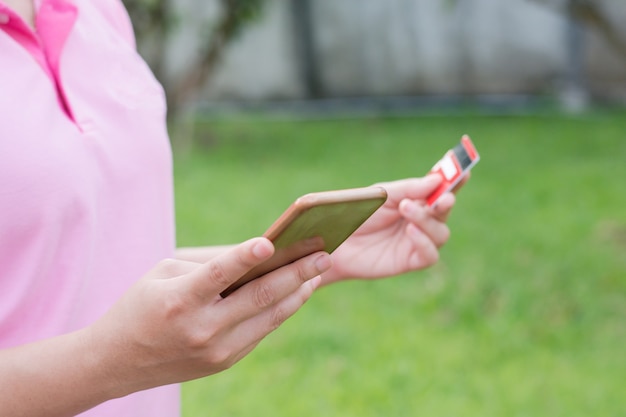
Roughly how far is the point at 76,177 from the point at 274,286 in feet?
0.99

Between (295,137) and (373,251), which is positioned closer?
(373,251)

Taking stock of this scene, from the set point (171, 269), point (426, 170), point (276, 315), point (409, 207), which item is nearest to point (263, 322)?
point (276, 315)

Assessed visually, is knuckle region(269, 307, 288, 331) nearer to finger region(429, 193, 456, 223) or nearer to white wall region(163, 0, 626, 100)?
finger region(429, 193, 456, 223)

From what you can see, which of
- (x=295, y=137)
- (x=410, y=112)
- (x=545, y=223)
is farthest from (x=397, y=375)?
(x=410, y=112)

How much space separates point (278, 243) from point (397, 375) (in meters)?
2.43

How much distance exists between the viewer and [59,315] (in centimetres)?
115

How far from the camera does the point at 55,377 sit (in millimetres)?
1056

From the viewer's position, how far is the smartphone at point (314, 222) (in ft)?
3.17

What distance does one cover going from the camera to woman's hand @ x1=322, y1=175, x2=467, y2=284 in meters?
1.58

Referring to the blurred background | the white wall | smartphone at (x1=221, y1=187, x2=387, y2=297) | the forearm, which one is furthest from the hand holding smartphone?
the white wall

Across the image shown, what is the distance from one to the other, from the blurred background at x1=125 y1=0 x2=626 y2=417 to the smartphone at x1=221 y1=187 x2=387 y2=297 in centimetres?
213

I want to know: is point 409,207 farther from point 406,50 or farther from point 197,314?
point 406,50

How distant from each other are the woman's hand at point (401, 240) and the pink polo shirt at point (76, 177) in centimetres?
34

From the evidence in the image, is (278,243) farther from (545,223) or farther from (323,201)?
(545,223)
